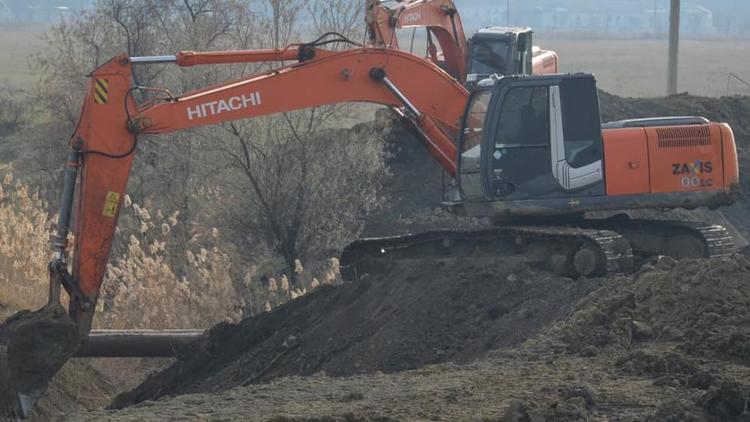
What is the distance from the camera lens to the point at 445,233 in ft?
51.1

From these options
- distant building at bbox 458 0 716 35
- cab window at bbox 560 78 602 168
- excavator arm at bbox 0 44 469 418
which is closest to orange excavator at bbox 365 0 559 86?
excavator arm at bbox 0 44 469 418

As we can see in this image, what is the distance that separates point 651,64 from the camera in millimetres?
69750

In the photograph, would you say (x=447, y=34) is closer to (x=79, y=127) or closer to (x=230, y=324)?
(x=230, y=324)

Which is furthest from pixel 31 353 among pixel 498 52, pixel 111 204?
pixel 498 52

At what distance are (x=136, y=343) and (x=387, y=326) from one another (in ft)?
9.63

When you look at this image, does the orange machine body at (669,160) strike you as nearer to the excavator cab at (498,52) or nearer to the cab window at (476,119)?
the cab window at (476,119)

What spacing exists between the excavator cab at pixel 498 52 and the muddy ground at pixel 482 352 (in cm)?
985

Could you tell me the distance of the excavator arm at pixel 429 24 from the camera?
54.3ft

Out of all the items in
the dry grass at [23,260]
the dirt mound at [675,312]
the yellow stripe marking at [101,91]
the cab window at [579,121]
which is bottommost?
the dry grass at [23,260]

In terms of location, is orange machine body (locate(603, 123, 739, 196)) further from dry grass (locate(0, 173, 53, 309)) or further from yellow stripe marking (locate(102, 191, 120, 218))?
dry grass (locate(0, 173, 53, 309))

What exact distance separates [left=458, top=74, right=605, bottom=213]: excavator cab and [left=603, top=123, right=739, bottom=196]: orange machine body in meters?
0.21

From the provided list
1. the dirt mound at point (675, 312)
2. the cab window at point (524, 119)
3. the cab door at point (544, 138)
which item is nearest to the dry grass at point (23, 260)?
the cab door at point (544, 138)

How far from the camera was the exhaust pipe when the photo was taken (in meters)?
14.3

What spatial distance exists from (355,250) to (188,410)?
6654 millimetres
